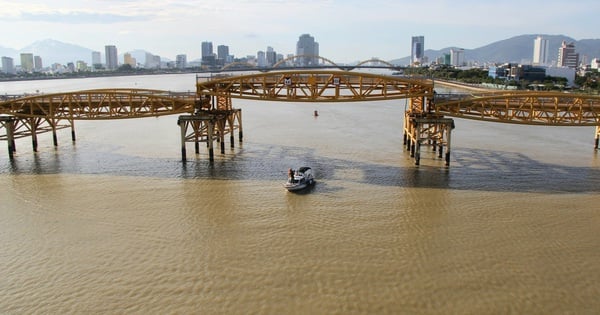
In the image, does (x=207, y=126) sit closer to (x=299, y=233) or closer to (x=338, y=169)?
(x=338, y=169)

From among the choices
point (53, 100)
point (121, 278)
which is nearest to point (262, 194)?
point (121, 278)

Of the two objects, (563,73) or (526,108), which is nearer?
(526,108)

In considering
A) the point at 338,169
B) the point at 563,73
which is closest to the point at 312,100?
the point at 338,169

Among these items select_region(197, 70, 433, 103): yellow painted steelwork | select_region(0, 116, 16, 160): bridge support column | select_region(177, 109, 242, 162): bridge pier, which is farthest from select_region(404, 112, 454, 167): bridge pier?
select_region(0, 116, 16, 160): bridge support column

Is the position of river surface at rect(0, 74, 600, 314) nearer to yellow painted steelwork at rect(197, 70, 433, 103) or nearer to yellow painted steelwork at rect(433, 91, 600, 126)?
yellow painted steelwork at rect(433, 91, 600, 126)

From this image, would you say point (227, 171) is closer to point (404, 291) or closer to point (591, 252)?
point (404, 291)
